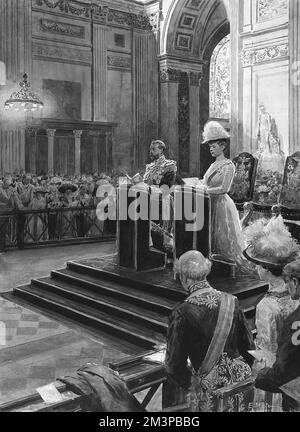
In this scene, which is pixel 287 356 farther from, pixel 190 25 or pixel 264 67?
pixel 190 25

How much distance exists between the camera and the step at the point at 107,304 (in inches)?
215

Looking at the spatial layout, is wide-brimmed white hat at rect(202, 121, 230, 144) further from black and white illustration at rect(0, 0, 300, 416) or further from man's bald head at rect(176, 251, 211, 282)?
man's bald head at rect(176, 251, 211, 282)

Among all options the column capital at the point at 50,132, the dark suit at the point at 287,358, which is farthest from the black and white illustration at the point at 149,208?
the column capital at the point at 50,132

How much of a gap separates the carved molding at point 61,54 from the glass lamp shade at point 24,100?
1.80 meters

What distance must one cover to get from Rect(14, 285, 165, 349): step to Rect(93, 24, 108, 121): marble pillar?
9218 millimetres

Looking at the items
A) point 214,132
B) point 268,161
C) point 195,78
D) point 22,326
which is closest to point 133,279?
point 22,326

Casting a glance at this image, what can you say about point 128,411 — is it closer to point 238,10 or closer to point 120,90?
point 238,10

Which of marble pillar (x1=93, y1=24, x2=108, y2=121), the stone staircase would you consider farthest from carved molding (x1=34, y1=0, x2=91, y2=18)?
the stone staircase

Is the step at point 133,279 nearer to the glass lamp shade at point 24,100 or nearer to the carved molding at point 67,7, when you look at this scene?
the glass lamp shade at point 24,100

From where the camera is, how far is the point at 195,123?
17.3 meters

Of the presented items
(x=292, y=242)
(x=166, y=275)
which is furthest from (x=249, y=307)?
(x=292, y=242)

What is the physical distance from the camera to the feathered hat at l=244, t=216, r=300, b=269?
9.16 feet

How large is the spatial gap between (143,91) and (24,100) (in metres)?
5.09
